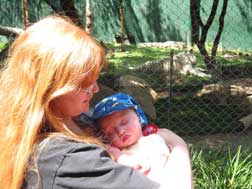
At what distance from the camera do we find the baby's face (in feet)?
5.45

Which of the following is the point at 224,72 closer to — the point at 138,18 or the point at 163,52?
the point at 163,52

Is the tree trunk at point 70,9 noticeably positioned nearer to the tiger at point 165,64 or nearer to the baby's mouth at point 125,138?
the tiger at point 165,64

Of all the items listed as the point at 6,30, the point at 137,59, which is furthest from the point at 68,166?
the point at 137,59

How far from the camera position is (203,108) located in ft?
21.0

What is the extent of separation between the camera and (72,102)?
1312mm

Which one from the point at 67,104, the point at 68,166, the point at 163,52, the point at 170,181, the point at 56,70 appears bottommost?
the point at 163,52

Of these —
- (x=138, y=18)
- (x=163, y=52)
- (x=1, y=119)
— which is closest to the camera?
(x=1, y=119)

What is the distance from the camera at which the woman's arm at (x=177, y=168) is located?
55.3 inches

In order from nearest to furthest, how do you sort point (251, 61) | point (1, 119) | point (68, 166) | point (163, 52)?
point (68, 166)
point (1, 119)
point (251, 61)
point (163, 52)

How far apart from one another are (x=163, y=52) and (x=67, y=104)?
8814 millimetres

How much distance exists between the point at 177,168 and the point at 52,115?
41cm

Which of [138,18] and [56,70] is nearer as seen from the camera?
[56,70]

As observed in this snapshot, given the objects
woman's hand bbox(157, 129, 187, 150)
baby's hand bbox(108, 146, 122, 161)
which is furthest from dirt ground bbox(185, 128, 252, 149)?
baby's hand bbox(108, 146, 122, 161)

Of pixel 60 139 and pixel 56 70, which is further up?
pixel 56 70
